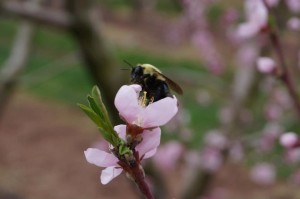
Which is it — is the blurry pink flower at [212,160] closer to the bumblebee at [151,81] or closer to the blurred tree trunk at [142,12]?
the bumblebee at [151,81]

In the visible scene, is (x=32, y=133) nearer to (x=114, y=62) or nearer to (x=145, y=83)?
(x=114, y=62)

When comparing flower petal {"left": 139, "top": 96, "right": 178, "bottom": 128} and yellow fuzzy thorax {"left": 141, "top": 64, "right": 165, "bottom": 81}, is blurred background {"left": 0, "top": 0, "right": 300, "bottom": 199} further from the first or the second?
flower petal {"left": 139, "top": 96, "right": 178, "bottom": 128}

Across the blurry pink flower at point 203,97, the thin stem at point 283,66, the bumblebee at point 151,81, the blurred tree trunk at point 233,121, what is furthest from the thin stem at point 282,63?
the blurry pink flower at point 203,97

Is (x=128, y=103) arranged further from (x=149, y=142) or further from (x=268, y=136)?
(x=268, y=136)

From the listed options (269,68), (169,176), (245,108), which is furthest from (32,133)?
(269,68)

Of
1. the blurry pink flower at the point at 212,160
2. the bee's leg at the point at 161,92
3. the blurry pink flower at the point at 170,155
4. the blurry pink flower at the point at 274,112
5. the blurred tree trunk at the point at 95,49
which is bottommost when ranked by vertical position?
the blurry pink flower at the point at 170,155

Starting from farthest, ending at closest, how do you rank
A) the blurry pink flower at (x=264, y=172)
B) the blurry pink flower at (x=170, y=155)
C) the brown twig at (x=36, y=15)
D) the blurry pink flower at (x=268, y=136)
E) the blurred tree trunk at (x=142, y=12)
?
the blurred tree trunk at (x=142, y=12), the blurry pink flower at (x=264, y=172), the blurry pink flower at (x=170, y=155), the blurry pink flower at (x=268, y=136), the brown twig at (x=36, y=15)

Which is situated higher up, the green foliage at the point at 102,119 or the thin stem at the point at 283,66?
the green foliage at the point at 102,119
